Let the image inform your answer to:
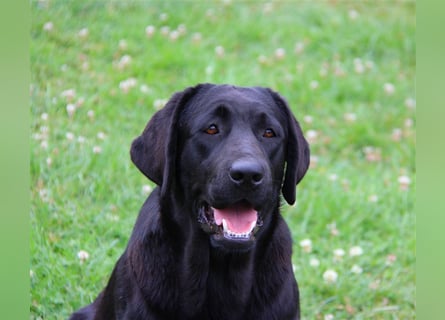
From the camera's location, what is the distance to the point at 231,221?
3.25m

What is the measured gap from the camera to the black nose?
306 centimetres

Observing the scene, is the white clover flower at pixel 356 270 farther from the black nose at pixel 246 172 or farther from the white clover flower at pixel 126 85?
the white clover flower at pixel 126 85

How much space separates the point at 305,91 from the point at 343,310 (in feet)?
10.7

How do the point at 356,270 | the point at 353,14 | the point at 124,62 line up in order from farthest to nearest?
the point at 353,14 < the point at 124,62 < the point at 356,270

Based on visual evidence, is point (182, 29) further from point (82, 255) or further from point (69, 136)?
point (82, 255)

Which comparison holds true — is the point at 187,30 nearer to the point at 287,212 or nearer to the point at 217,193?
the point at 287,212

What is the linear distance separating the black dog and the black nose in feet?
0.35

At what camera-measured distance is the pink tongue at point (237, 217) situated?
3.24m

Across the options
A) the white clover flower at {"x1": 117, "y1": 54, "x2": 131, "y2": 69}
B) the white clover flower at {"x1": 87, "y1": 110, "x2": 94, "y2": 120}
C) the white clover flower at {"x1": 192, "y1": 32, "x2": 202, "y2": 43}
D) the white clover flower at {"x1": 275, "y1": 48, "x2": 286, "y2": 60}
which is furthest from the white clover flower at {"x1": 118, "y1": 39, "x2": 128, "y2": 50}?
the white clover flower at {"x1": 275, "y1": 48, "x2": 286, "y2": 60}

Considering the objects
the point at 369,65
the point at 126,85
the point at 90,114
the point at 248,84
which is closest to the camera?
the point at 90,114

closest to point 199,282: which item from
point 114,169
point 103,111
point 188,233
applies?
point 188,233

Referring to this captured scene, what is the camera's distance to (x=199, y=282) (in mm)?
3422

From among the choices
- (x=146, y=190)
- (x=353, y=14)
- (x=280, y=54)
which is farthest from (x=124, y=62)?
(x=353, y=14)

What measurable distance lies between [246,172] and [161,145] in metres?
0.50
